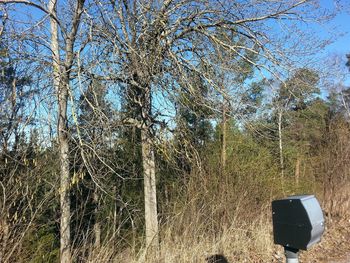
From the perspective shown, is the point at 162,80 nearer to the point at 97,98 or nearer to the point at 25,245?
the point at 97,98

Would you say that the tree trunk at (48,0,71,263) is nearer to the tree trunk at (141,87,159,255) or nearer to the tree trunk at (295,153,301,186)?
the tree trunk at (141,87,159,255)

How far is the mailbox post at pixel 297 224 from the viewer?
252 cm

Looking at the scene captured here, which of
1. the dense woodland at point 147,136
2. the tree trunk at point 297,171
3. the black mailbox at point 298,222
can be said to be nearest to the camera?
the black mailbox at point 298,222

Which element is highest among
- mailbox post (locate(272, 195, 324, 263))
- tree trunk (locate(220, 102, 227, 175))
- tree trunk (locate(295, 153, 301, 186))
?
tree trunk (locate(220, 102, 227, 175))

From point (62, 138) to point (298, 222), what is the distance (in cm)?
481

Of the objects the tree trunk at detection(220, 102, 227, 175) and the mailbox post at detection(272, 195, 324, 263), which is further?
the tree trunk at detection(220, 102, 227, 175)

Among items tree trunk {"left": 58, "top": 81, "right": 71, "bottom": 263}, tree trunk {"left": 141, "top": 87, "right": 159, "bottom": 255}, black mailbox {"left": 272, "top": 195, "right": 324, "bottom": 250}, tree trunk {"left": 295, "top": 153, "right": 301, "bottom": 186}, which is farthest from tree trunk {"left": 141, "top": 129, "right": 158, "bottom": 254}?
black mailbox {"left": 272, "top": 195, "right": 324, "bottom": 250}

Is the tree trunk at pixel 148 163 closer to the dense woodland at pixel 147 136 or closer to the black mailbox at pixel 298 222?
the dense woodland at pixel 147 136

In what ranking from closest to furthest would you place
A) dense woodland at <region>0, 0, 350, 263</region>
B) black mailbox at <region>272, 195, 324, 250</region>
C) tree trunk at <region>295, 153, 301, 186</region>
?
black mailbox at <region>272, 195, 324, 250</region> → dense woodland at <region>0, 0, 350, 263</region> → tree trunk at <region>295, 153, 301, 186</region>

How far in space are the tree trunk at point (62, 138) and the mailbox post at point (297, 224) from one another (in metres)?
4.35

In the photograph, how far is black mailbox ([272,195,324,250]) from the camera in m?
2.52

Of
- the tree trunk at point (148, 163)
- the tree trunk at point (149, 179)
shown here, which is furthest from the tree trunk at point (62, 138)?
the tree trunk at point (149, 179)

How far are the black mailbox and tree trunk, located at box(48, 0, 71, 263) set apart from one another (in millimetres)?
4343

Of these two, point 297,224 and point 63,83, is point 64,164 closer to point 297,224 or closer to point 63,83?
point 63,83
